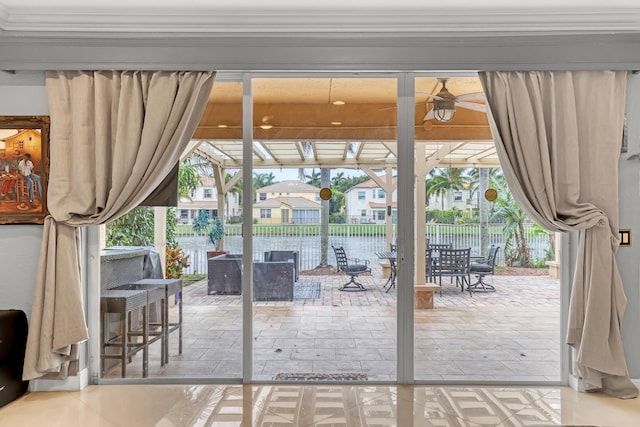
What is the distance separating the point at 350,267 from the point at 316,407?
41.5 inches

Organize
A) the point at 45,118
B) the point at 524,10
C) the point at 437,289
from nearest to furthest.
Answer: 1. the point at 524,10
2. the point at 45,118
3. the point at 437,289

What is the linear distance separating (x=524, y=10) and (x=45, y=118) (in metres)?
3.45

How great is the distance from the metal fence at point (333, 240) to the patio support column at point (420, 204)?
66mm

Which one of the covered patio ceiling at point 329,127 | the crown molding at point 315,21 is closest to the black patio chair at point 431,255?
the covered patio ceiling at point 329,127

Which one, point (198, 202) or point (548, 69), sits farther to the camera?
point (198, 202)

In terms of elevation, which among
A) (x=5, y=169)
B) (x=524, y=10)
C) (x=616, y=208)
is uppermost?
(x=524, y=10)

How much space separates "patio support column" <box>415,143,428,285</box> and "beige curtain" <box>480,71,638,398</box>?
21.5 inches

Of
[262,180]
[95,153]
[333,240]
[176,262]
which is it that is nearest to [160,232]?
[176,262]

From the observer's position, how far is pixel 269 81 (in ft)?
11.5

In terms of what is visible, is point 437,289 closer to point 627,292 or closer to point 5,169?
point 627,292

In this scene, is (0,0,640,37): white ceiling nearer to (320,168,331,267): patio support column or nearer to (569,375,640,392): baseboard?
(320,168,331,267): patio support column

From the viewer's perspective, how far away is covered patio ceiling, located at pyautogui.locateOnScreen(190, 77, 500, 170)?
350 cm

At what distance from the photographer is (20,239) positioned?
131 inches

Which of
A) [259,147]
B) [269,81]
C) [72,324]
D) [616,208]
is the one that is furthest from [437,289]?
[72,324]
